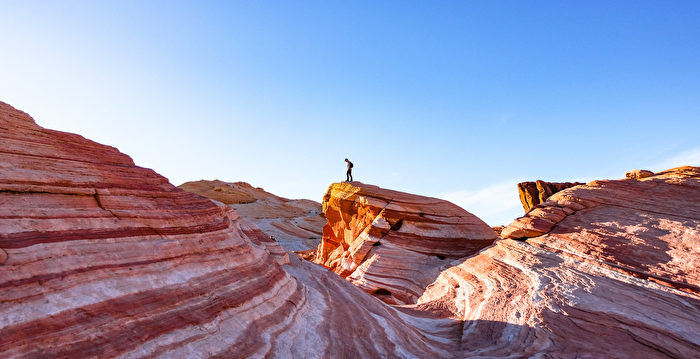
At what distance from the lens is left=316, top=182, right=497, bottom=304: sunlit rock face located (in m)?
16.3

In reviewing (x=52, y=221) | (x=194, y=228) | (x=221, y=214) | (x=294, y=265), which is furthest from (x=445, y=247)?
(x=52, y=221)

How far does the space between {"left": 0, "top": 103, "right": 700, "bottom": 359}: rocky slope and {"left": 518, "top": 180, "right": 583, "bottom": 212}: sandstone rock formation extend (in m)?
28.4

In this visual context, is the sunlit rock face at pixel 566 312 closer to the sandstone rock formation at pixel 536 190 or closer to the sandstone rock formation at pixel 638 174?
the sandstone rock formation at pixel 638 174

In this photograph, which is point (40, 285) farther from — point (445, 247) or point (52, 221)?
point (445, 247)

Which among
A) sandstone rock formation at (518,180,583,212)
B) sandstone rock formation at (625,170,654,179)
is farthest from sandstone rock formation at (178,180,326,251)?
sandstone rock formation at (518,180,583,212)

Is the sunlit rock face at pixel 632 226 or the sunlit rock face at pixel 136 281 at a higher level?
the sunlit rock face at pixel 632 226

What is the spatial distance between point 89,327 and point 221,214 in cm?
496

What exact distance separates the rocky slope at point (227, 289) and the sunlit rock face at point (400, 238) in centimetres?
354

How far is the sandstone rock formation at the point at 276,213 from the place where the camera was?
37969mm

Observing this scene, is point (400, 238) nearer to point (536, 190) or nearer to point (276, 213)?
point (536, 190)

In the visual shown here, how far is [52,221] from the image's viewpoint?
575 cm

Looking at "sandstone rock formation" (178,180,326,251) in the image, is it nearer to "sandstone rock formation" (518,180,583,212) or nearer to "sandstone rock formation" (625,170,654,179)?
"sandstone rock formation" (625,170,654,179)

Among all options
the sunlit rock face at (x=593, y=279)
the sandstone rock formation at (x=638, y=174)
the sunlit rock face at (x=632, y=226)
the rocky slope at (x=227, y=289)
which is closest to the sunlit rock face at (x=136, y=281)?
the rocky slope at (x=227, y=289)

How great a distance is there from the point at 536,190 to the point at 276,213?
31.9 metres
